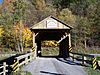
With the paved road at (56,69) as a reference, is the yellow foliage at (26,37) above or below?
above

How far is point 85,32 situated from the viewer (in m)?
71.4

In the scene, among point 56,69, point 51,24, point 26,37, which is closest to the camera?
point 56,69

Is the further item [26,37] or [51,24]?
[26,37]

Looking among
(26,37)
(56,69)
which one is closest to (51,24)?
(56,69)

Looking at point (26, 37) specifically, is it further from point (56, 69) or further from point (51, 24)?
point (56, 69)

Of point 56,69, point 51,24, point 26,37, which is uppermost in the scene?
point 51,24

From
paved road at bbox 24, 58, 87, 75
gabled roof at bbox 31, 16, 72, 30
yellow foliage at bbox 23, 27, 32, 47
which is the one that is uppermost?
gabled roof at bbox 31, 16, 72, 30

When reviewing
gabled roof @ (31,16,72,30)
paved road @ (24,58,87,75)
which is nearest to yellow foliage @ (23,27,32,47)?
gabled roof @ (31,16,72,30)

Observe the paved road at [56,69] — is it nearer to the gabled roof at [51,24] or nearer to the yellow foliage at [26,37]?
the gabled roof at [51,24]

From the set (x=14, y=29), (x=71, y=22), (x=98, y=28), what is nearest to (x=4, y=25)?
(x=14, y=29)

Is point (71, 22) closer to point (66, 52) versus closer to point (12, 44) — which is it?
point (12, 44)

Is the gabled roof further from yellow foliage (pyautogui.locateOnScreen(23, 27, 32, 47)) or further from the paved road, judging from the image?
yellow foliage (pyautogui.locateOnScreen(23, 27, 32, 47))

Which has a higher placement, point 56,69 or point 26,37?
point 26,37

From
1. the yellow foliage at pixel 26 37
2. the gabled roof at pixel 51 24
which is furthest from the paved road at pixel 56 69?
the yellow foliage at pixel 26 37
